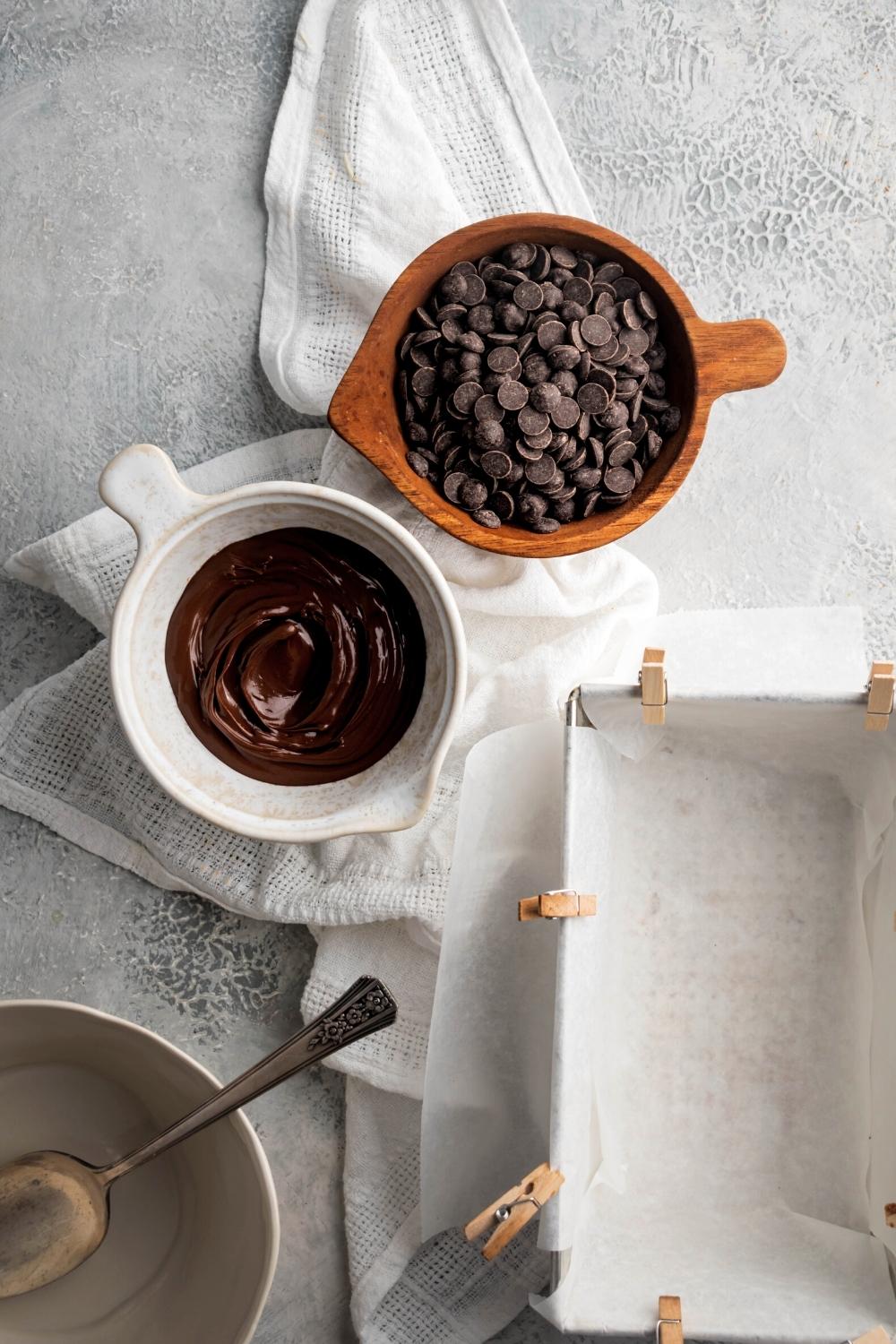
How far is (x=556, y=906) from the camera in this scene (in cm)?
87

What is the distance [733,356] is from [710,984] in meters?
0.61

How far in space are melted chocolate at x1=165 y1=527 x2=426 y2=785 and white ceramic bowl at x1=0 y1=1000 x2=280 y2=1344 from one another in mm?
291

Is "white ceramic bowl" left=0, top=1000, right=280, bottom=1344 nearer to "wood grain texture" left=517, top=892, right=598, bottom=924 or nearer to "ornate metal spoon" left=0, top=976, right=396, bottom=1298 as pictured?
"ornate metal spoon" left=0, top=976, right=396, bottom=1298

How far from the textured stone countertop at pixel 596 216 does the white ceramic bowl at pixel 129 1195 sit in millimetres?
400

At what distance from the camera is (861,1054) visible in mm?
1067

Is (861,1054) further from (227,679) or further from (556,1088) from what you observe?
(227,679)

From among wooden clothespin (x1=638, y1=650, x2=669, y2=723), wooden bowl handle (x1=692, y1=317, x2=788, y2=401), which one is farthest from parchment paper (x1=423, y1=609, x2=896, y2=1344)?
wooden bowl handle (x1=692, y1=317, x2=788, y2=401)

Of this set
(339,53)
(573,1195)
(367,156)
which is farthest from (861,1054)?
(339,53)

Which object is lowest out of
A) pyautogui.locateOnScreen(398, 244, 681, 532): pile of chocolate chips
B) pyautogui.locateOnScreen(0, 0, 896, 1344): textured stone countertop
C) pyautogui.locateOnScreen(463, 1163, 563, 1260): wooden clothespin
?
pyautogui.locateOnScreen(463, 1163, 563, 1260): wooden clothespin

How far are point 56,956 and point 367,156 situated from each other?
888mm

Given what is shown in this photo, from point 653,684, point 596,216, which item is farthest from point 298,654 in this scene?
point 596,216

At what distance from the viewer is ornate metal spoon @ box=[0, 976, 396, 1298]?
95 centimetres

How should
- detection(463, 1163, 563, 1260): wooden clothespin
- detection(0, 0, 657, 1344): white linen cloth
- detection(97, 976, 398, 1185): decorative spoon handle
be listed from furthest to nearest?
detection(0, 0, 657, 1344): white linen cloth, detection(97, 976, 398, 1185): decorative spoon handle, detection(463, 1163, 563, 1260): wooden clothespin

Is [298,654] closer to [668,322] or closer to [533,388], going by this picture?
[533,388]
